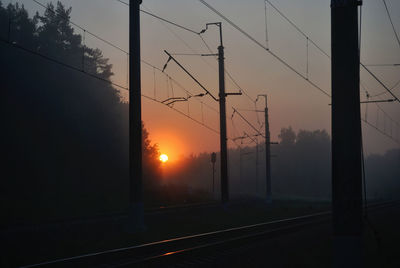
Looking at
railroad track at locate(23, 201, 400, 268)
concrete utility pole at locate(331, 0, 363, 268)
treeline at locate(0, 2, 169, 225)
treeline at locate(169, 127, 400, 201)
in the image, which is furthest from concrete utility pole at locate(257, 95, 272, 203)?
treeline at locate(169, 127, 400, 201)

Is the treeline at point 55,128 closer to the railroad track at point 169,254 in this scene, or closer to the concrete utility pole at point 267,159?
the concrete utility pole at point 267,159

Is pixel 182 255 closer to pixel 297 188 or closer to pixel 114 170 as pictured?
pixel 114 170

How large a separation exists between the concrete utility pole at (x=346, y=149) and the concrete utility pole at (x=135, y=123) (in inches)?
570

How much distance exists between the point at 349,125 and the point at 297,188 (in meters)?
139

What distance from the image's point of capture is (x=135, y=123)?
22.4 meters

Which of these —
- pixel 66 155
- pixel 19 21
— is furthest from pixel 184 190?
pixel 19 21

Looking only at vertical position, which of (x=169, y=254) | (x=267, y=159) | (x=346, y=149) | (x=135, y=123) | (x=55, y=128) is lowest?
(x=169, y=254)

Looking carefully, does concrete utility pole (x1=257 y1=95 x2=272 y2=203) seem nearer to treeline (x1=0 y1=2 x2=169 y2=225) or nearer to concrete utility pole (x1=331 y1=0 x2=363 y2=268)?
treeline (x1=0 y1=2 x2=169 y2=225)

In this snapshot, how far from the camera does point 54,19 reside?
6494 centimetres

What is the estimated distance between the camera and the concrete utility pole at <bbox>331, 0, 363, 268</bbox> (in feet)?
25.5

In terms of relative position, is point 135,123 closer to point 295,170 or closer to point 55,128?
point 55,128

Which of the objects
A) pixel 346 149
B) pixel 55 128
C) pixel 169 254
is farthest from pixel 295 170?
pixel 346 149

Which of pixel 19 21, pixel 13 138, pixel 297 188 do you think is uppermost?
pixel 19 21

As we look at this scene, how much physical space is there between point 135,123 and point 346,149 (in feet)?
51.1
